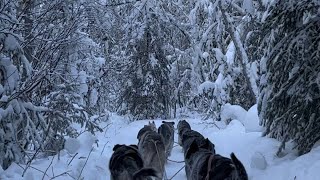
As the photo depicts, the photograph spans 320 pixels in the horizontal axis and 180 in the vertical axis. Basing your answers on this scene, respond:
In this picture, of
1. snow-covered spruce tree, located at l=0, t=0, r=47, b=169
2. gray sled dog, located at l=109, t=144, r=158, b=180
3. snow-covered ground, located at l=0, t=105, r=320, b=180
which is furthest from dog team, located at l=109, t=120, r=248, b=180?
snow-covered spruce tree, located at l=0, t=0, r=47, b=169

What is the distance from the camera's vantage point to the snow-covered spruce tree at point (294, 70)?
7438 millimetres

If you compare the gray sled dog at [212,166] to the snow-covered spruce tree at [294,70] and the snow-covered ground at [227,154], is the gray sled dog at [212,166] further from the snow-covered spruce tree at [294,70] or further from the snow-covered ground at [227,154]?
the snow-covered spruce tree at [294,70]

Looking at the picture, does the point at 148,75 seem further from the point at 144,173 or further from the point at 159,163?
the point at 144,173

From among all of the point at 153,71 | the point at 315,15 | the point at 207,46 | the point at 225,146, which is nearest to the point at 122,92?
the point at 153,71

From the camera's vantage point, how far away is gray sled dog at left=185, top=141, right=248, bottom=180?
16.0 feet

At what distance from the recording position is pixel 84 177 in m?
7.83

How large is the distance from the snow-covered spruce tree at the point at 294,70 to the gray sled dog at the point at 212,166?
201 centimetres

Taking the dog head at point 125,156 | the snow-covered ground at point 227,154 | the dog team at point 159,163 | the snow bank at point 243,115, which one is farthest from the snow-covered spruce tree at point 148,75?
the dog head at point 125,156

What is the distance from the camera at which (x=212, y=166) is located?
5898mm

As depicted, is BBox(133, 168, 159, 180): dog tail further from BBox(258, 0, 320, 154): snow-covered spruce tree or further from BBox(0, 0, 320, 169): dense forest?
BBox(258, 0, 320, 154): snow-covered spruce tree

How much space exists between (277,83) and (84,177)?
441cm

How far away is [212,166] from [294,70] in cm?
303

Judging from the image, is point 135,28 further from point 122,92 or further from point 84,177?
point 84,177

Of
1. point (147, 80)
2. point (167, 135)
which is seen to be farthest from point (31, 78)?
point (147, 80)
